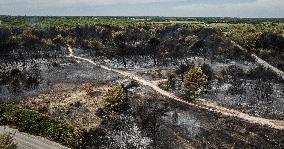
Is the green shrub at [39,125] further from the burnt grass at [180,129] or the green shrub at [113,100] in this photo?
the green shrub at [113,100]

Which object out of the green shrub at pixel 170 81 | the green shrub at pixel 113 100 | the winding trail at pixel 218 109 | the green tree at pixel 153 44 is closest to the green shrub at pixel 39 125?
the green shrub at pixel 113 100

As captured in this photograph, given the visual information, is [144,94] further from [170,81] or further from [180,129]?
[180,129]

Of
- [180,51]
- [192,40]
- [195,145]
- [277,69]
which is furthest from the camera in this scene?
[192,40]

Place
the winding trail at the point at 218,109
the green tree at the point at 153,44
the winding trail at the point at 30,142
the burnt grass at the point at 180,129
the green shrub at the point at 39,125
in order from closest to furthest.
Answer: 1. the burnt grass at the point at 180,129
2. the winding trail at the point at 30,142
3. the green shrub at the point at 39,125
4. the winding trail at the point at 218,109
5. the green tree at the point at 153,44

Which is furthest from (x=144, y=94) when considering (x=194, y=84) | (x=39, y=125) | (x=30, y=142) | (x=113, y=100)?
(x=30, y=142)

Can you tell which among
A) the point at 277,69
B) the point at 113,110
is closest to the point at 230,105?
the point at 113,110

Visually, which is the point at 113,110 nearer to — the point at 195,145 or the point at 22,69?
the point at 195,145

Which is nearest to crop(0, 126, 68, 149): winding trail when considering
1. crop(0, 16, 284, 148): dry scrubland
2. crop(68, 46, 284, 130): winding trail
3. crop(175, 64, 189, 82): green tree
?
crop(0, 16, 284, 148): dry scrubland
